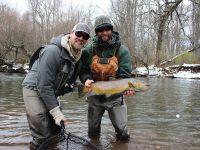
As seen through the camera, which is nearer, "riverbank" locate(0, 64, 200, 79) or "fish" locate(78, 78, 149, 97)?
"fish" locate(78, 78, 149, 97)

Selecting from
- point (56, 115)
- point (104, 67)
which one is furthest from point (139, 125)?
point (56, 115)

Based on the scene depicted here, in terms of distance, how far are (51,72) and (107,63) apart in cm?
141

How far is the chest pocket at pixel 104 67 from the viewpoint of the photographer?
624 cm

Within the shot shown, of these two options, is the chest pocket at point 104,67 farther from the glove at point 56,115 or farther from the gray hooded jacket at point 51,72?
the glove at point 56,115

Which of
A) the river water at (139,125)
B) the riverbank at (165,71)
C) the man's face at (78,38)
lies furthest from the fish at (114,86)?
the riverbank at (165,71)

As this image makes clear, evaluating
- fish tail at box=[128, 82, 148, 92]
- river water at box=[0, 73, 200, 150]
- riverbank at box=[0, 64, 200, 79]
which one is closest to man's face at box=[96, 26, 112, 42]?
fish tail at box=[128, 82, 148, 92]

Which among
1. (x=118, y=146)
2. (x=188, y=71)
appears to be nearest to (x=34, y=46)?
(x=188, y=71)

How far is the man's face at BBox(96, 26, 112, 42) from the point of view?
20.0 ft

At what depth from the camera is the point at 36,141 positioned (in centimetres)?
548

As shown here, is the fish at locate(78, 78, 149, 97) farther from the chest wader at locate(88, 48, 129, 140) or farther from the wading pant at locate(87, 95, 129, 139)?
the wading pant at locate(87, 95, 129, 139)

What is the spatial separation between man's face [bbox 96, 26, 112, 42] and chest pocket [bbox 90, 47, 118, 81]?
0.33 meters

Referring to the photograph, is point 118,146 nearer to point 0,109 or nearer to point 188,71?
point 0,109

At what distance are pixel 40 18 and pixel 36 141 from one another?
47.2m

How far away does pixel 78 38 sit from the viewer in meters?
5.26
